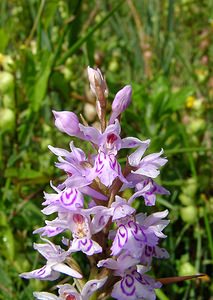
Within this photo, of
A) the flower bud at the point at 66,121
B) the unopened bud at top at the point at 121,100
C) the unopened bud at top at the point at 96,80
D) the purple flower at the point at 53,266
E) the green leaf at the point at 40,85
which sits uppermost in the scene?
the green leaf at the point at 40,85

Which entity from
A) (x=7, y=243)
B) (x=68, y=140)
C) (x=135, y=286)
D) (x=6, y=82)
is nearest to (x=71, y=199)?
(x=135, y=286)

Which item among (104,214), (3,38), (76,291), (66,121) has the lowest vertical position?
(76,291)

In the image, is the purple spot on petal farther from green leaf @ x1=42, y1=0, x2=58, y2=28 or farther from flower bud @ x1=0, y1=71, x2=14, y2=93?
green leaf @ x1=42, y1=0, x2=58, y2=28

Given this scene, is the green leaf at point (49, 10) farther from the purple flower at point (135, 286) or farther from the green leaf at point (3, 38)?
the purple flower at point (135, 286)

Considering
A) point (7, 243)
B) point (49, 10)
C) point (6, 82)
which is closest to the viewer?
point (7, 243)

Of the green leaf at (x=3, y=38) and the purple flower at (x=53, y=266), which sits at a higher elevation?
the green leaf at (x=3, y=38)

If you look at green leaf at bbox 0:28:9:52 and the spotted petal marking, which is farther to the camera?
green leaf at bbox 0:28:9:52

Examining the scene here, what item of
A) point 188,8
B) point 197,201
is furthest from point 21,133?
point 188,8

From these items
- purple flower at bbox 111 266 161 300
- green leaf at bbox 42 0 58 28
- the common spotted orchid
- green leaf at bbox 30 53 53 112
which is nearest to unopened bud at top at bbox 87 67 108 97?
the common spotted orchid

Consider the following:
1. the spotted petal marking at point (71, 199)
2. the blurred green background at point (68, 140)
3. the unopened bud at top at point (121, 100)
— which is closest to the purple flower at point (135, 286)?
the spotted petal marking at point (71, 199)

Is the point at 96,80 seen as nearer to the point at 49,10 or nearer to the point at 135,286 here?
the point at 135,286

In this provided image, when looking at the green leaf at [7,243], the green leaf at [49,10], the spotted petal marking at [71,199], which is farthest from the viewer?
the green leaf at [49,10]
